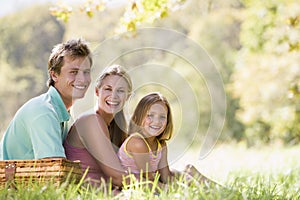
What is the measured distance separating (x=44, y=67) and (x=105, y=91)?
1879cm

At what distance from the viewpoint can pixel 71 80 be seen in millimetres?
3322

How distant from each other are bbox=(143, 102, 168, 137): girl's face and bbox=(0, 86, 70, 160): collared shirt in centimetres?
52

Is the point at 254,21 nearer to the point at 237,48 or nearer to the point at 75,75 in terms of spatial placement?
the point at 237,48

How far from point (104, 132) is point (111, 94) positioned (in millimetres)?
281

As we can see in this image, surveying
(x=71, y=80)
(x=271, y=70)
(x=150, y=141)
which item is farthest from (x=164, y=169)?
(x=271, y=70)

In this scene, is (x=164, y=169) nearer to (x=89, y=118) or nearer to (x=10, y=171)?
(x=89, y=118)

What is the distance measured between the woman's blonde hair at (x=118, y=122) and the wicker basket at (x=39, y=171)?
25.5 inches

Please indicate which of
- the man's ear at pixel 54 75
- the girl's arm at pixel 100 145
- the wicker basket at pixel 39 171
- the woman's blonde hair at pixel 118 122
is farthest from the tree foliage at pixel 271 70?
the wicker basket at pixel 39 171

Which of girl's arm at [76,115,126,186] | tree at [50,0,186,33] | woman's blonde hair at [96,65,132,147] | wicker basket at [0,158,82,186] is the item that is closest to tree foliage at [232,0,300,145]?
tree at [50,0,186,33]

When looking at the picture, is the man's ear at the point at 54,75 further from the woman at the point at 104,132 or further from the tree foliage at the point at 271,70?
the tree foliage at the point at 271,70

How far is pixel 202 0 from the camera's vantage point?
2339 cm

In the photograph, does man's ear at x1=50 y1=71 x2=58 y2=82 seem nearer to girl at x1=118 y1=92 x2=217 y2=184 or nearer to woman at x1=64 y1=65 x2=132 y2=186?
woman at x1=64 y1=65 x2=132 y2=186

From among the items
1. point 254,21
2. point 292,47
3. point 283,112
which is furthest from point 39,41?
point 292,47

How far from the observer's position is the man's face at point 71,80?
3330 mm
